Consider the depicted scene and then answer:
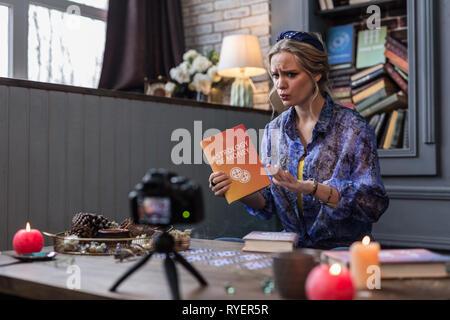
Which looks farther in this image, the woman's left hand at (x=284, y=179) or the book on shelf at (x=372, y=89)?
the book on shelf at (x=372, y=89)

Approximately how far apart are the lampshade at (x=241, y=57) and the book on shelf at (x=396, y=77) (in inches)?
30.2

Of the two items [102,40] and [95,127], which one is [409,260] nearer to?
[95,127]

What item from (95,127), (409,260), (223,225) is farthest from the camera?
(223,225)

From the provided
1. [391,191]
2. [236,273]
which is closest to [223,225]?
[391,191]

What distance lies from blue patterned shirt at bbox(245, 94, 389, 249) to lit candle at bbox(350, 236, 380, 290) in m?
0.68

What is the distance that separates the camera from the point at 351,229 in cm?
178

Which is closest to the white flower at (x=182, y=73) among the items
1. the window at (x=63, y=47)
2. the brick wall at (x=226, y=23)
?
the brick wall at (x=226, y=23)

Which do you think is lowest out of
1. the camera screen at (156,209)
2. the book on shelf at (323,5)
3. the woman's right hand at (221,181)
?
the camera screen at (156,209)

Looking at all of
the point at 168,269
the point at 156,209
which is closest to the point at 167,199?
the point at 156,209

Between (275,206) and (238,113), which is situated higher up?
Answer: (238,113)

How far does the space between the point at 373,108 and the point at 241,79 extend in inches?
33.7

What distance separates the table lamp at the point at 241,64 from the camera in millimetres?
3193

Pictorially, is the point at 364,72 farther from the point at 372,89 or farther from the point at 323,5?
the point at 323,5

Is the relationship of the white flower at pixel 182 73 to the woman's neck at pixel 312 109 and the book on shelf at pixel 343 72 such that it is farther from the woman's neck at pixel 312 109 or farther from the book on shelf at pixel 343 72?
the woman's neck at pixel 312 109
